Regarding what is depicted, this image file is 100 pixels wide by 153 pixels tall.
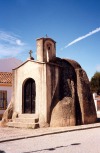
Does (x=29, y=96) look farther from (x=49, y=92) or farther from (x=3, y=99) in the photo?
(x=3, y=99)

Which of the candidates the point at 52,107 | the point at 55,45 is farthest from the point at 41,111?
the point at 55,45

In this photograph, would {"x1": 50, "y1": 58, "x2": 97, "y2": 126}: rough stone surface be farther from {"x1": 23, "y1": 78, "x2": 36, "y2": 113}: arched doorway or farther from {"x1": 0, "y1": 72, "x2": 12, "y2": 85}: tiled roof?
{"x1": 0, "y1": 72, "x2": 12, "y2": 85}: tiled roof

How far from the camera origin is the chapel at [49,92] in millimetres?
14727

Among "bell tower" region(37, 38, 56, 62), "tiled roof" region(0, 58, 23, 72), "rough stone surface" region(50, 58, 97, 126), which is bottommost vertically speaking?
"rough stone surface" region(50, 58, 97, 126)

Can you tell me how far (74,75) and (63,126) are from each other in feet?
13.0

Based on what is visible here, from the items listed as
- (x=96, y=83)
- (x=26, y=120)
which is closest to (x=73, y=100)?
(x=26, y=120)

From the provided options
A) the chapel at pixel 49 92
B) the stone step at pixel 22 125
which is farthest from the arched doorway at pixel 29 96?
the stone step at pixel 22 125

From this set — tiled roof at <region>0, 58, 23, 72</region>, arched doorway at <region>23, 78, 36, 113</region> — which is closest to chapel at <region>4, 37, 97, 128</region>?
arched doorway at <region>23, 78, 36, 113</region>

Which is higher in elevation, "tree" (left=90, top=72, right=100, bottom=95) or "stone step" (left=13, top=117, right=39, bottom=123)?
"tree" (left=90, top=72, right=100, bottom=95)

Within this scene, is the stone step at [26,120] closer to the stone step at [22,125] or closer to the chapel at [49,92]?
the chapel at [49,92]

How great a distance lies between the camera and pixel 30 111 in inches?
632

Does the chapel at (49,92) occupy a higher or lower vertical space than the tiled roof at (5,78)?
lower

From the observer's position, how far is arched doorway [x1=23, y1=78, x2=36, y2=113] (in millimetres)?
A: 16073

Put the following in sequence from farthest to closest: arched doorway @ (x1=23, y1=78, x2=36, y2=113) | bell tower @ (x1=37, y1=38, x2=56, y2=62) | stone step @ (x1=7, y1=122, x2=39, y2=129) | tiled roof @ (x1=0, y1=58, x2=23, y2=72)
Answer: tiled roof @ (x1=0, y1=58, x2=23, y2=72), bell tower @ (x1=37, y1=38, x2=56, y2=62), arched doorway @ (x1=23, y1=78, x2=36, y2=113), stone step @ (x1=7, y1=122, x2=39, y2=129)
